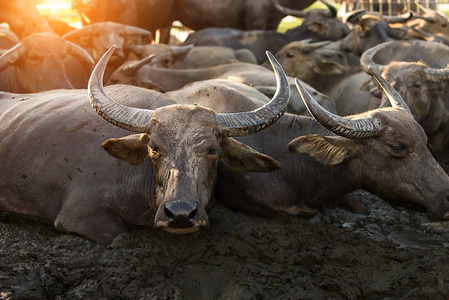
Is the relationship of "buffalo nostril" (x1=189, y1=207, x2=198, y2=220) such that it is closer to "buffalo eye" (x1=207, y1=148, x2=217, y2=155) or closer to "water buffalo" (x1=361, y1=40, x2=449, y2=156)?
"buffalo eye" (x1=207, y1=148, x2=217, y2=155)

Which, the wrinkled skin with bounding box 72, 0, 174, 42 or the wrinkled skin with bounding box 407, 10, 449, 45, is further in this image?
the wrinkled skin with bounding box 407, 10, 449, 45

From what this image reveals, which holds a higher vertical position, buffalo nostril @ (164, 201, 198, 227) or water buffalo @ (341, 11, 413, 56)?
buffalo nostril @ (164, 201, 198, 227)

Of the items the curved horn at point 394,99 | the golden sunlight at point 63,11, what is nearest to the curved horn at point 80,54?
the curved horn at point 394,99

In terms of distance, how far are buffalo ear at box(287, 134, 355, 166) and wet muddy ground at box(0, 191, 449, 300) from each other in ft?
2.07

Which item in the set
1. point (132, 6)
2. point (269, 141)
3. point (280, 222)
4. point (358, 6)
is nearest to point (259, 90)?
point (269, 141)

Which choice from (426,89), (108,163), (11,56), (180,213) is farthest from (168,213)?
(11,56)

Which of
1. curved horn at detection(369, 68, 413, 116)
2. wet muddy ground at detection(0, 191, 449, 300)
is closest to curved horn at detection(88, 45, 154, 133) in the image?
wet muddy ground at detection(0, 191, 449, 300)

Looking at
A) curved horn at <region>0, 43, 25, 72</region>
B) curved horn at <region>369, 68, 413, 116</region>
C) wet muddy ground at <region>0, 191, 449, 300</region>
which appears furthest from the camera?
curved horn at <region>0, 43, 25, 72</region>

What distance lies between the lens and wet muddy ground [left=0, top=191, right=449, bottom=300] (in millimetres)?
3467

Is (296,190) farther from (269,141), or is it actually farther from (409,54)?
(409,54)

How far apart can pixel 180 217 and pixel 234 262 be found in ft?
2.72

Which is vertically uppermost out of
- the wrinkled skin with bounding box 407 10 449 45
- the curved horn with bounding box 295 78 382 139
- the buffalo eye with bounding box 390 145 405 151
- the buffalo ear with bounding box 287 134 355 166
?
the curved horn with bounding box 295 78 382 139

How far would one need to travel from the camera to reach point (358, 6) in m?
13.6

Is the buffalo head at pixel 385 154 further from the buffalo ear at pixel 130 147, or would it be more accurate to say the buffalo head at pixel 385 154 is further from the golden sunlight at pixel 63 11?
the golden sunlight at pixel 63 11
